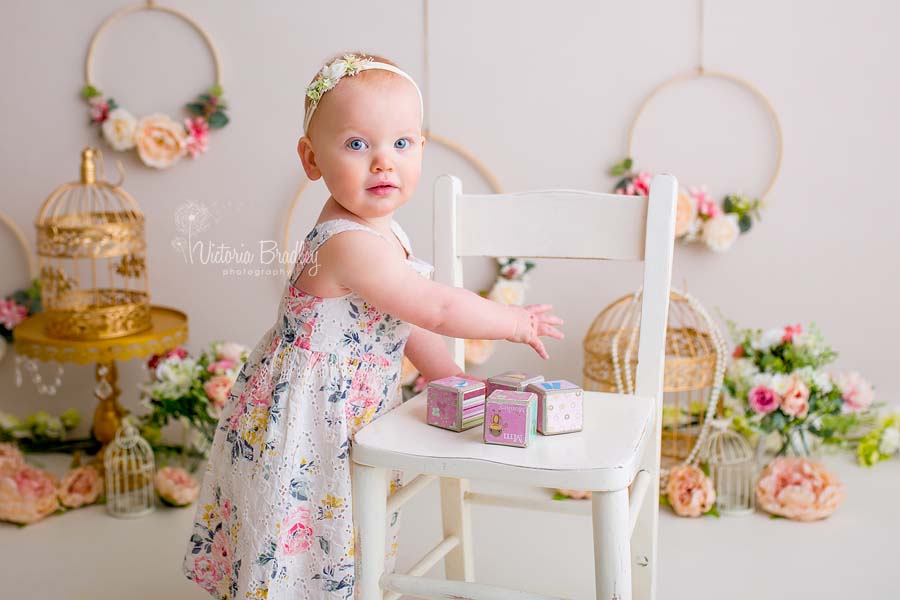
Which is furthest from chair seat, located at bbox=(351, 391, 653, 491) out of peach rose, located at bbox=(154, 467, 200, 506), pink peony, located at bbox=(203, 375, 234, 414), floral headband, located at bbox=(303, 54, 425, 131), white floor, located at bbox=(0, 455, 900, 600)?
peach rose, located at bbox=(154, 467, 200, 506)

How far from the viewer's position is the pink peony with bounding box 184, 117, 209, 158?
280 cm

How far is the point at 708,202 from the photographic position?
263 centimetres

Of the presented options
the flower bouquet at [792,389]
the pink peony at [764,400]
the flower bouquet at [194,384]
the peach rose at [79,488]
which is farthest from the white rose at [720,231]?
the peach rose at [79,488]

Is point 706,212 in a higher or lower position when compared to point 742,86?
lower

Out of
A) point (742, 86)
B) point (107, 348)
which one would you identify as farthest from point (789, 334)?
point (107, 348)

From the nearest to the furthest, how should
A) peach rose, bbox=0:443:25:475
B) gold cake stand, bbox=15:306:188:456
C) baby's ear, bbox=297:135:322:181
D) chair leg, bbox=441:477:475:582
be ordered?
baby's ear, bbox=297:135:322:181, chair leg, bbox=441:477:475:582, gold cake stand, bbox=15:306:188:456, peach rose, bbox=0:443:25:475

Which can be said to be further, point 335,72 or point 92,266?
point 92,266

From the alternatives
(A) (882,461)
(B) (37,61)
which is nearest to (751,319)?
(A) (882,461)

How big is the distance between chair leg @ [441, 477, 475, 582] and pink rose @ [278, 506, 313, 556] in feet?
1.35

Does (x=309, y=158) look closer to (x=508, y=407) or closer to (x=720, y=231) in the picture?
(x=508, y=407)

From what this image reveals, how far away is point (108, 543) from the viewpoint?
2225 millimetres

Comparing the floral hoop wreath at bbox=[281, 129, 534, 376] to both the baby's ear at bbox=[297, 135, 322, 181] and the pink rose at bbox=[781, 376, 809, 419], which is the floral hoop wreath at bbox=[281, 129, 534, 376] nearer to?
the pink rose at bbox=[781, 376, 809, 419]

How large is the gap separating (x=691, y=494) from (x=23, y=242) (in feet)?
6.99

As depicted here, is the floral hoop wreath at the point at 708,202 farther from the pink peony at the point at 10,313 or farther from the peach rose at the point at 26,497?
the pink peony at the point at 10,313
